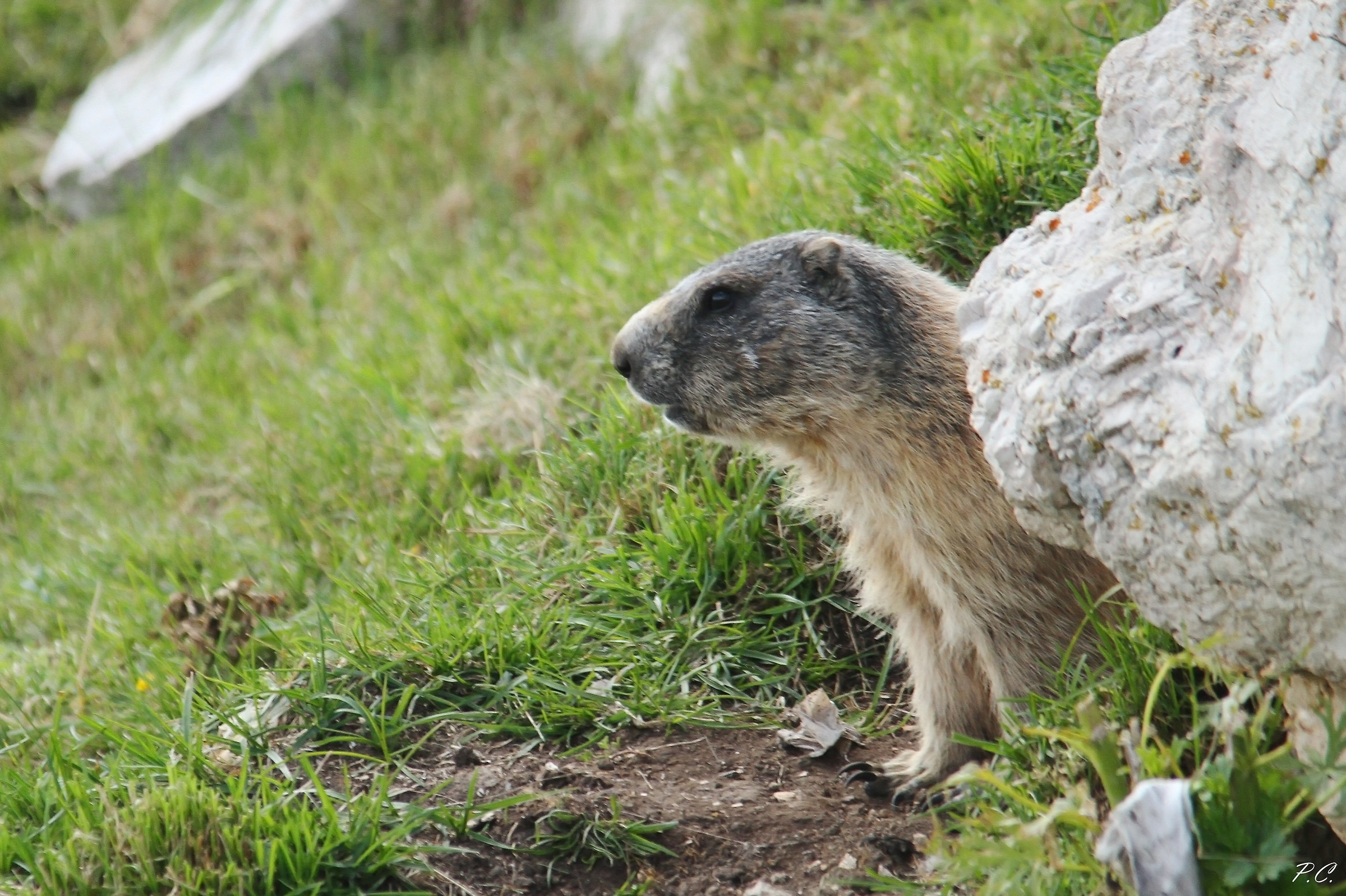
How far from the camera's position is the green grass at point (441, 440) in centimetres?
335

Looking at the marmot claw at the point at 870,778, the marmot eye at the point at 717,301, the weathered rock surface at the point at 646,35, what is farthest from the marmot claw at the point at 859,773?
the weathered rock surface at the point at 646,35

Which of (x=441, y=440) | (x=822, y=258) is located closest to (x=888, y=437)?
(x=822, y=258)

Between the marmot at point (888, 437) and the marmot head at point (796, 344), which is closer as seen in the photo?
the marmot at point (888, 437)

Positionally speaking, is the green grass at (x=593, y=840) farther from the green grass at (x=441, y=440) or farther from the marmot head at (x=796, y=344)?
the marmot head at (x=796, y=344)

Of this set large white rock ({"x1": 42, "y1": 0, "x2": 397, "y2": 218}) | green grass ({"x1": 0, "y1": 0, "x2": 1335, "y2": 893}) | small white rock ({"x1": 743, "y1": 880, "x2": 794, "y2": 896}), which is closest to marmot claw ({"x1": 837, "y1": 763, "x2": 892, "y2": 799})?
green grass ({"x1": 0, "y1": 0, "x2": 1335, "y2": 893})

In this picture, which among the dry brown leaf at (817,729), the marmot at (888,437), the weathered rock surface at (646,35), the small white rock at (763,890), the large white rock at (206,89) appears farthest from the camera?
the large white rock at (206,89)

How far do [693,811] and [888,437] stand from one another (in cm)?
117

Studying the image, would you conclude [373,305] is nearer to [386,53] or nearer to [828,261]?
[386,53]

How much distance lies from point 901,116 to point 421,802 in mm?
3483

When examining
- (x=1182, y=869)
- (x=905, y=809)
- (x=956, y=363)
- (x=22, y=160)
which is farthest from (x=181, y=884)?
(x=22, y=160)

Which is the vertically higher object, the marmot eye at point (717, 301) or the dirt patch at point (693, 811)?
the marmot eye at point (717, 301)

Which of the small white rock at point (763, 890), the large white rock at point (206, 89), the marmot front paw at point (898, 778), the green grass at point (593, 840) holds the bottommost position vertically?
the marmot front paw at point (898, 778)

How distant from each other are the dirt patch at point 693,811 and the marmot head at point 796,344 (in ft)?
3.12

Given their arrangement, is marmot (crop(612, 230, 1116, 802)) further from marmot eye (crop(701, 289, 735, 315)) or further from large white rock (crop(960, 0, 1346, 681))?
large white rock (crop(960, 0, 1346, 681))
